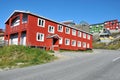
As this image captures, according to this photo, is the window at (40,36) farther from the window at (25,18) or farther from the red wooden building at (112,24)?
the red wooden building at (112,24)

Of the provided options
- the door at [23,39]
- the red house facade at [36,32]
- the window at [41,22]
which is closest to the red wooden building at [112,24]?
the red house facade at [36,32]

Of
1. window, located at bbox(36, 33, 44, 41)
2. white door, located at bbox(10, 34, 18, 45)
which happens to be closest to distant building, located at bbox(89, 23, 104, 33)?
white door, located at bbox(10, 34, 18, 45)

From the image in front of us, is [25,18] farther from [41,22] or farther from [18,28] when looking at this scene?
[41,22]

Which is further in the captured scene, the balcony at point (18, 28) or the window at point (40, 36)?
the window at point (40, 36)

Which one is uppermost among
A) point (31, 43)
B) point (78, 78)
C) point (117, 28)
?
point (117, 28)

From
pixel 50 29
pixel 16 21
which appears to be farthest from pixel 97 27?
pixel 16 21

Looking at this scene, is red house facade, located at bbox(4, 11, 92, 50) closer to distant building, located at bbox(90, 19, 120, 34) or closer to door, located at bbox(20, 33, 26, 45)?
door, located at bbox(20, 33, 26, 45)

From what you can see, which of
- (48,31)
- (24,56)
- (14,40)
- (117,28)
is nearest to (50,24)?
(48,31)

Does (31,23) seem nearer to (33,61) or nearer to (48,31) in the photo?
(48,31)

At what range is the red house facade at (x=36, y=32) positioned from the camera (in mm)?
37497

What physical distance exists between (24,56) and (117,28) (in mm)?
116920

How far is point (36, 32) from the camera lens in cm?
3841

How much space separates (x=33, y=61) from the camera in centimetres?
2164

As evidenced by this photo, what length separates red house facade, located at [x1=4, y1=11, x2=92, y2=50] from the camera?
123ft
